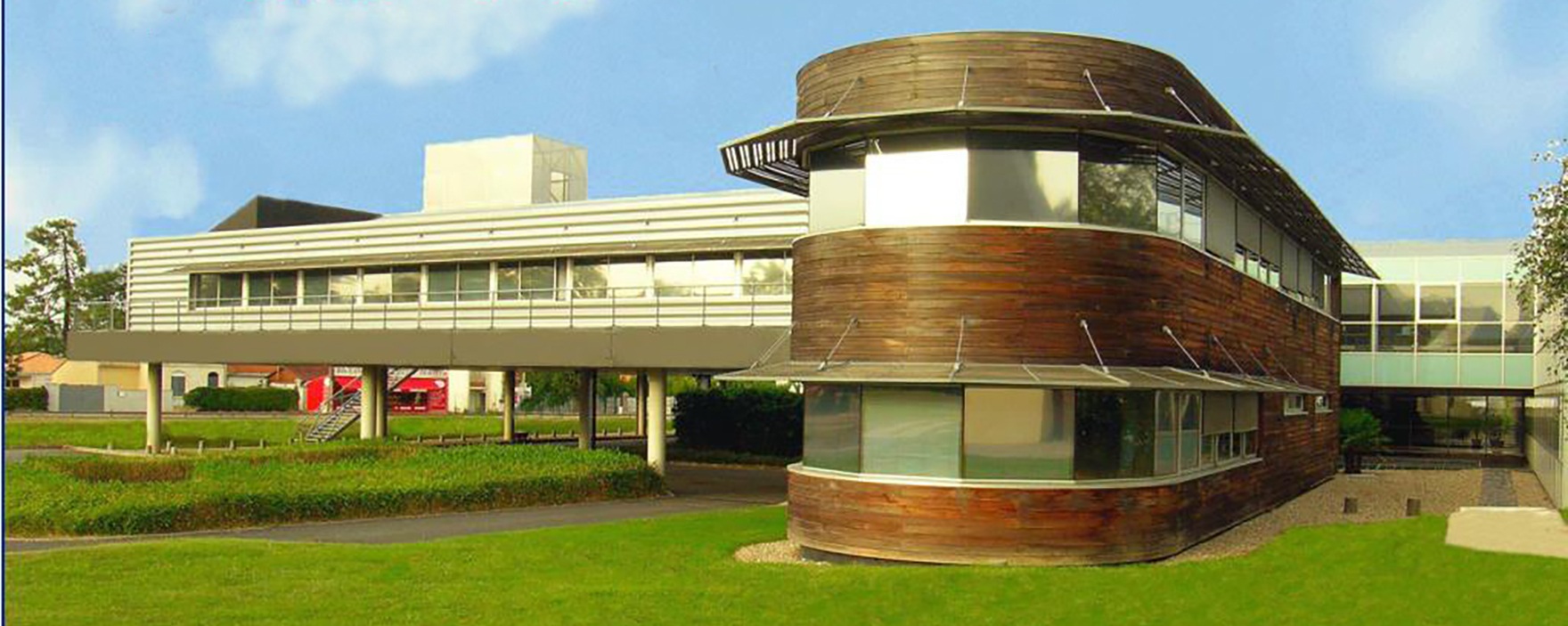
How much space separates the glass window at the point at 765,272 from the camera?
2925 cm

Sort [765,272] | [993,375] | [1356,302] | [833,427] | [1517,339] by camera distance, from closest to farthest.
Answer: [993,375]
[833,427]
[765,272]
[1517,339]
[1356,302]

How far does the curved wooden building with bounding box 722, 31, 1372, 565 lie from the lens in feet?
55.7

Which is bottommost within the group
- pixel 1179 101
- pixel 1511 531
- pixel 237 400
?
pixel 237 400

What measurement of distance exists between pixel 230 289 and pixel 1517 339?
37.4 meters

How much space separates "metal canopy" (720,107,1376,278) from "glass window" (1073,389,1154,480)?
3.20 m

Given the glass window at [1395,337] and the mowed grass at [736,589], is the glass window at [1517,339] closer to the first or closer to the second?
the glass window at [1395,337]

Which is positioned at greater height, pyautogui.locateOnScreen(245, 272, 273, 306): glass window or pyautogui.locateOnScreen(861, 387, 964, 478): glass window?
pyautogui.locateOnScreen(245, 272, 273, 306): glass window

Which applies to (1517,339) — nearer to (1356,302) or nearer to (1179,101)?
(1356,302)

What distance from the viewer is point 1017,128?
683 inches

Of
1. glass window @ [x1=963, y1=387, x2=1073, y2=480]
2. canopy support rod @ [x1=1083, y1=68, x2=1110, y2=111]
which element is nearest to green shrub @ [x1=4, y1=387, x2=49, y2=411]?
glass window @ [x1=963, y1=387, x2=1073, y2=480]

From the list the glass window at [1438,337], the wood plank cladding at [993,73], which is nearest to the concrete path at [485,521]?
the wood plank cladding at [993,73]

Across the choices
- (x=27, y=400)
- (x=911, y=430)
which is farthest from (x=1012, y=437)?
(x=27, y=400)

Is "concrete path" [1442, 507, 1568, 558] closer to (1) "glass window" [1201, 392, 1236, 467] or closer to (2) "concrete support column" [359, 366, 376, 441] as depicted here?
(1) "glass window" [1201, 392, 1236, 467]

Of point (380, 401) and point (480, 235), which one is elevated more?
point (480, 235)
